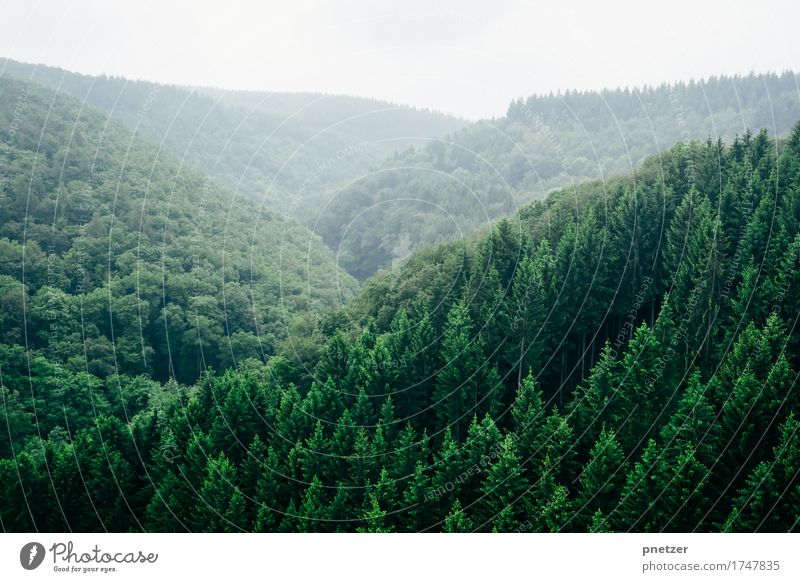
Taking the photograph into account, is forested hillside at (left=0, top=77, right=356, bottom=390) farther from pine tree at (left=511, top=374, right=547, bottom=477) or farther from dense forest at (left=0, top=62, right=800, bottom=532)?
pine tree at (left=511, top=374, right=547, bottom=477)

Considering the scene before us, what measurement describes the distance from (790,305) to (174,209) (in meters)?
93.6

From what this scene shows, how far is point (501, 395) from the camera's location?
50656 mm

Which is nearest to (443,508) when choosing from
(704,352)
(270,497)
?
(270,497)

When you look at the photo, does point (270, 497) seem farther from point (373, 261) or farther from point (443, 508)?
point (373, 261)

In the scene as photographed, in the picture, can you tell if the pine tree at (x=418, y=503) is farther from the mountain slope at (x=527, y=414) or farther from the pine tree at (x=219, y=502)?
the pine tree at (x=219, y=502)

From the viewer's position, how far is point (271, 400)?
51.7 m

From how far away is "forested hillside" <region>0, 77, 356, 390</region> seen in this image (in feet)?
280

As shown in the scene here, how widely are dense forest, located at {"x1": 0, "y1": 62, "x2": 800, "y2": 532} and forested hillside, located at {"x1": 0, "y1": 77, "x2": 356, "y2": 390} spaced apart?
3.00ft

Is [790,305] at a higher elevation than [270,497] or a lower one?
higher
